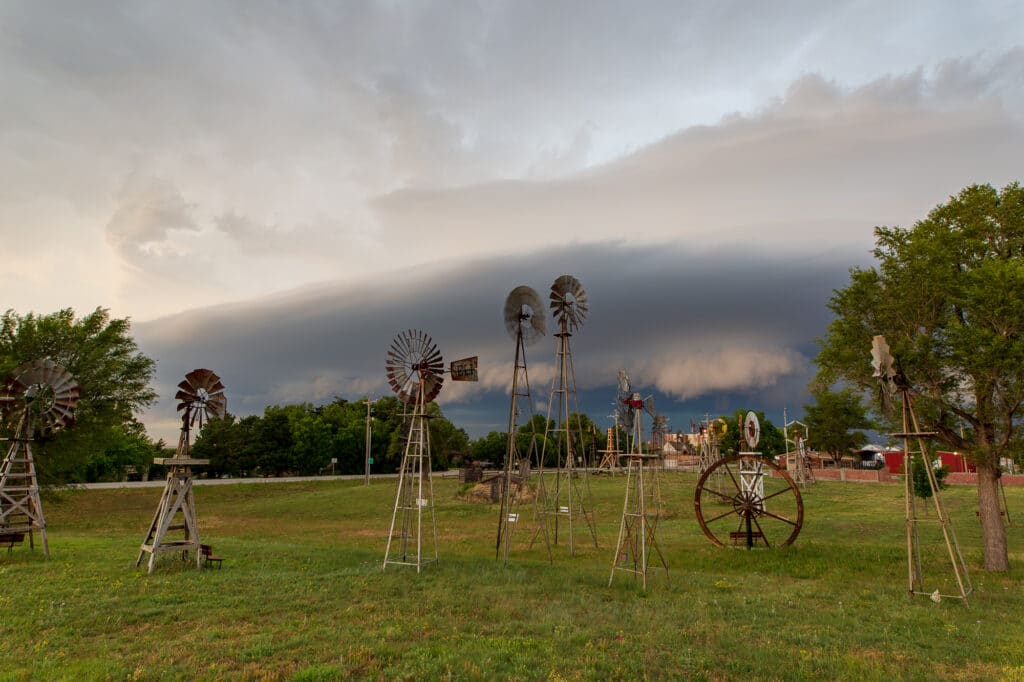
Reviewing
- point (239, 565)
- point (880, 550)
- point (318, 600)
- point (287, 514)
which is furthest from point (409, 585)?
point (287, 514)

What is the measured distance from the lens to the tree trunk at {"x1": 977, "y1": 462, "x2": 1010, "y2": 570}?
17.9 m

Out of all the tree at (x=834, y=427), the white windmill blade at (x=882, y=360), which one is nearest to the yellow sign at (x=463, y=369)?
the white windmill blade at (x=882, y=360)

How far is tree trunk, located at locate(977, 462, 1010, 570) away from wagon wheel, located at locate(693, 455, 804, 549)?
5.49m

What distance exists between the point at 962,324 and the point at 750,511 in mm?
9760

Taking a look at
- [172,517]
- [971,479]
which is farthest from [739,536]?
[971,479]

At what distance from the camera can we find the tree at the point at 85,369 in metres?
36.6

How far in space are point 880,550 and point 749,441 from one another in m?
Answer: 5.86

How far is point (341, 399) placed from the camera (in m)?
111

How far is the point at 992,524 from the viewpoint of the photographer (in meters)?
18.1

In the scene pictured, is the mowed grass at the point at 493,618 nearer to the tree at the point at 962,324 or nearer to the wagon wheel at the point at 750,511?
the wagon wheel at the point at 750,511

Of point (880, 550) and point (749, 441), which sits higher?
point (749, 441)

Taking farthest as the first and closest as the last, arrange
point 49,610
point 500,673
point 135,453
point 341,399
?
point 341,399 < point 135,453 < point 49,610 < point 500,673

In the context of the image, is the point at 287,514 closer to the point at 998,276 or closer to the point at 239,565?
the point at 239,565

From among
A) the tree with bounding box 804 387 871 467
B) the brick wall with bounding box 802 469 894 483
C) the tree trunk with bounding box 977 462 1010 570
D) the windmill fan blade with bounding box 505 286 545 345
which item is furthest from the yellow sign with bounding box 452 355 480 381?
the tree with bounding box 804 387 871 467
